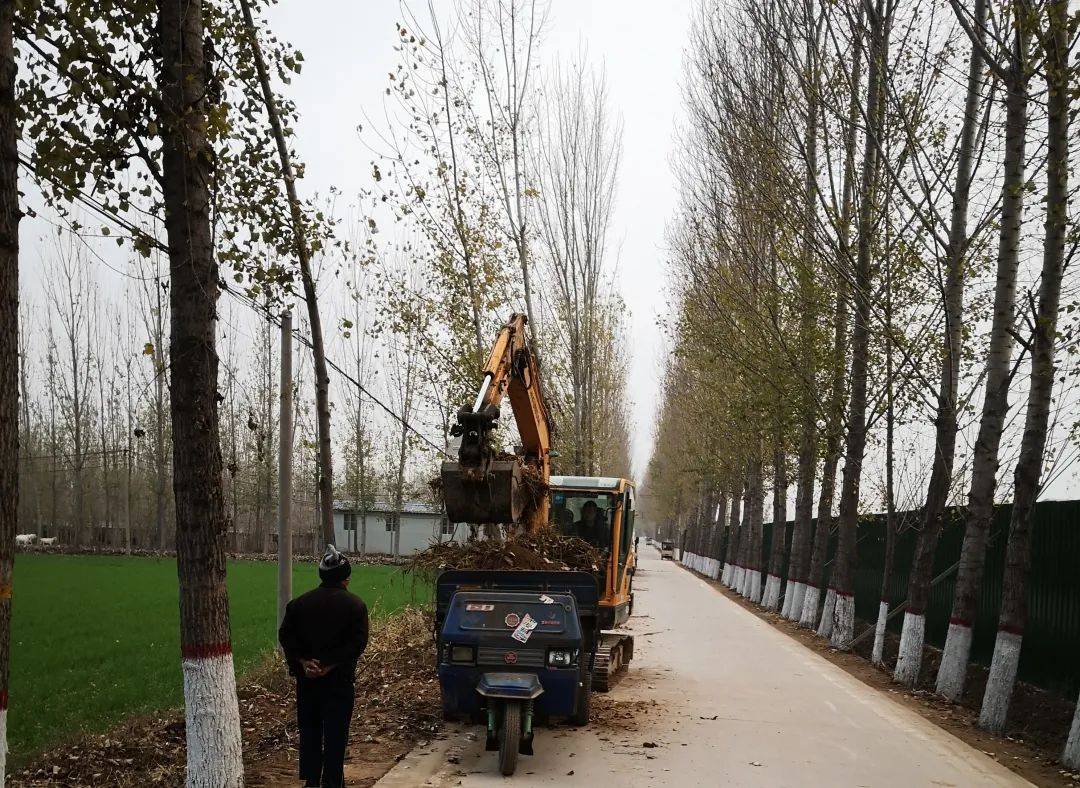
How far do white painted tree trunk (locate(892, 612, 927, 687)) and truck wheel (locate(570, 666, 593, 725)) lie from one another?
258 inches

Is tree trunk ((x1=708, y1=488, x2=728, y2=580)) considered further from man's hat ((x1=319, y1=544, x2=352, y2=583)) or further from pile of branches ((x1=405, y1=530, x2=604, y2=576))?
man's hat ((x1=319, y1=544, x2=352, y2=583))

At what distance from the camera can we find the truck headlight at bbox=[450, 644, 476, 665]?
9.43 m

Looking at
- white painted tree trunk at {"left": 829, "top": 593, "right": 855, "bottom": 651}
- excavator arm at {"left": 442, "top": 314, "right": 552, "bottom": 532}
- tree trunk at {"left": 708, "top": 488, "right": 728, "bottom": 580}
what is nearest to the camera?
excavator arm at {"left": 442, "top": 314, "right": 552, "bottom": 532}

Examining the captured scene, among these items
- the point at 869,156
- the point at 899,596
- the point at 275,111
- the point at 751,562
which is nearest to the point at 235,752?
the point at 275,111

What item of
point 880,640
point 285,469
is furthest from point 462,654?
point 880,640

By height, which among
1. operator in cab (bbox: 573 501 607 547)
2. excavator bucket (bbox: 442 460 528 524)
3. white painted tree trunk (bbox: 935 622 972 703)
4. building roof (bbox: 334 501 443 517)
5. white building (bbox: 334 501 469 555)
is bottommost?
white building (bbox: 334 501 469 555)

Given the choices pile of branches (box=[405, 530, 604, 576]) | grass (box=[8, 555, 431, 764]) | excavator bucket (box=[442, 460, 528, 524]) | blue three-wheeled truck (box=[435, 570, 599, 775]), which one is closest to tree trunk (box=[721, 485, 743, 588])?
grass (box=[8, 555, 431, 764])

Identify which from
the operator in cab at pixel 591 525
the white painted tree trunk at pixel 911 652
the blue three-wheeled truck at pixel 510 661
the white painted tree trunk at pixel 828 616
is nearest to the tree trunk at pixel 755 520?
the white painted tree trunk at pixel 828 616

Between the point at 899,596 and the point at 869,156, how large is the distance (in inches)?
382

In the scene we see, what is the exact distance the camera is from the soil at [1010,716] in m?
10.1

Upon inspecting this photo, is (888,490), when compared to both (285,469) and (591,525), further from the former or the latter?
(285,469)

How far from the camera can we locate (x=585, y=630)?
1059 cm

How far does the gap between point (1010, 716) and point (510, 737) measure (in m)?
7.71

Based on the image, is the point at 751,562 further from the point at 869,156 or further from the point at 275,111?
the point at 275,111
